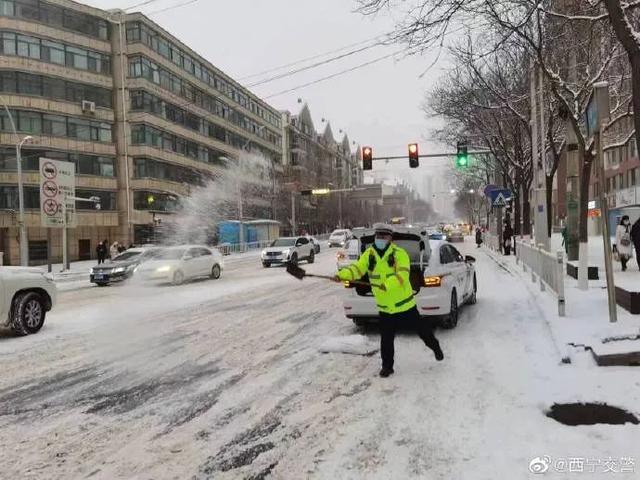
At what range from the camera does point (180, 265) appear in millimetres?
20031

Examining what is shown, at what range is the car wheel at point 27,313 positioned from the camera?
32.6 feet

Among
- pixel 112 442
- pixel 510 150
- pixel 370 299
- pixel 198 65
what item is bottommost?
pixel 112 442

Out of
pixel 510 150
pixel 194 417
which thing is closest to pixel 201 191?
pixel 510 150

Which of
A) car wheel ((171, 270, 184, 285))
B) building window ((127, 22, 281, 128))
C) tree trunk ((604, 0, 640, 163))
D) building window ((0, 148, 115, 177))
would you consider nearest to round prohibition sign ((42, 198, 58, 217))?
car wheel ((171, 270, 184, 285))

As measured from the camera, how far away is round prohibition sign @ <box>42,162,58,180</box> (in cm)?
2828

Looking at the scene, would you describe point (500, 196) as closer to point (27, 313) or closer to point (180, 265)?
point (180, 265)

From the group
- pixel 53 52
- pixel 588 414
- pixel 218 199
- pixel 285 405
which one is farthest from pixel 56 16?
pixel 588 414

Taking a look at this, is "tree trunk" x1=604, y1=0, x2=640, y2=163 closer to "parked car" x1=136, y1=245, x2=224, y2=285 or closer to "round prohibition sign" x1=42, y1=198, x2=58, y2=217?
"parked car" x1=136, y1=245, x2=224, y2=285

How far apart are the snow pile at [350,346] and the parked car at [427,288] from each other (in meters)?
0.67

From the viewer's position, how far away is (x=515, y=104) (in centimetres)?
2675

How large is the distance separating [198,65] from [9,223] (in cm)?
3070

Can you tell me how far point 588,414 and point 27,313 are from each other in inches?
365

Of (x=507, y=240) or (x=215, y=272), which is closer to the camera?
(x=215, y=272)

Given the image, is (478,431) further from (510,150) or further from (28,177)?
(28,177)
